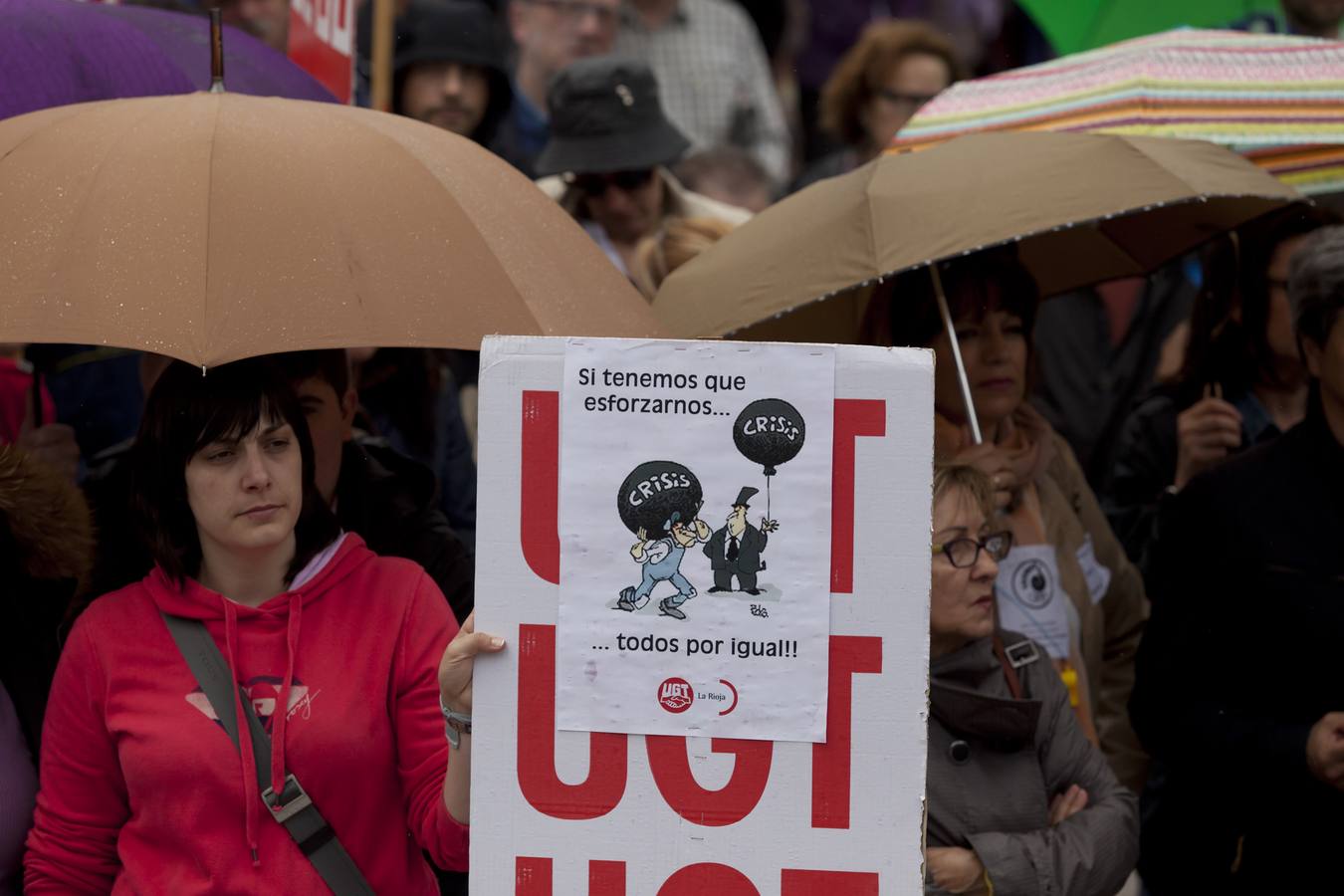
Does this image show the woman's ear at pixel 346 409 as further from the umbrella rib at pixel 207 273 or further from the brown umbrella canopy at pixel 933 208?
the umbrella rib at pixel 207 273

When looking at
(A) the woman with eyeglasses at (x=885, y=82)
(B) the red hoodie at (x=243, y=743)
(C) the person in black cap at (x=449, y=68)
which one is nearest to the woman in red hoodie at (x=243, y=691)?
(B) the red hoodie at (x=243, y=743)

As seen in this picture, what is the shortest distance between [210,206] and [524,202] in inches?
27.0

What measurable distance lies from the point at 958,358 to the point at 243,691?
6.13 ft

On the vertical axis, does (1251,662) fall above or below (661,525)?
below

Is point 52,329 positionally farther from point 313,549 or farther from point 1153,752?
point 1153,752

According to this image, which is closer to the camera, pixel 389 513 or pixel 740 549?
pixel 740 549

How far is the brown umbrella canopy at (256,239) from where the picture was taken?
329 cm

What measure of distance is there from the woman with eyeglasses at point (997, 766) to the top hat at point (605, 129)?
2.93 meters

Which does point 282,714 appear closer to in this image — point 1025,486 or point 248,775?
point 248,775

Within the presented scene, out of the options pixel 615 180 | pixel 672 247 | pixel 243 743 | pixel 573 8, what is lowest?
pixel 243 743

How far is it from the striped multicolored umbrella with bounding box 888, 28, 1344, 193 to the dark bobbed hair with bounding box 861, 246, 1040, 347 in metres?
0.39

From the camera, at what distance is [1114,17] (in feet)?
22.3

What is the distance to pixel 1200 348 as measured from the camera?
209 inches

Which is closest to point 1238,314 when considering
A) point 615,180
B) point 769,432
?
point 615,180
